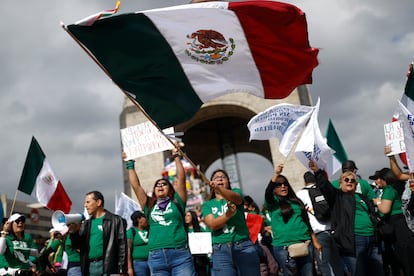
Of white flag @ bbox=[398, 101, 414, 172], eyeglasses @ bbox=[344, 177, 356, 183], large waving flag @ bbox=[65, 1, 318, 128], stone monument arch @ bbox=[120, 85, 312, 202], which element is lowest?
eyeglasses @ bbox=[344, 177, 356, 183]

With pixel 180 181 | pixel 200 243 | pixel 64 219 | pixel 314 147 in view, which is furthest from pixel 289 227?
pixel 64 219

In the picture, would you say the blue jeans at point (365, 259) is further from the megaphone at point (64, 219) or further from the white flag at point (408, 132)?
the megaphone at point (64, 219)

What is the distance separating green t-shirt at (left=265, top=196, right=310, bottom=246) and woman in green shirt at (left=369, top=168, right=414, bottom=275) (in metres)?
1.42

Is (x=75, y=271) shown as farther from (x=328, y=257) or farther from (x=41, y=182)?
(x=41, y=182)

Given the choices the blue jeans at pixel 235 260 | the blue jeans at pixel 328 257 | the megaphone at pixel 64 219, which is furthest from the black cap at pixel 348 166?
the megaphone at pixel 64 219

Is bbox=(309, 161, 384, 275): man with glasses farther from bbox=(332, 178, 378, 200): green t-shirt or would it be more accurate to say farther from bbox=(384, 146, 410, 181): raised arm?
bbox=(384, 146, 410, 181): raised arm

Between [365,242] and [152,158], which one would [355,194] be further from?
[152,158]

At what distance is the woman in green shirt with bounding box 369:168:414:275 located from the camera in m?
6.35

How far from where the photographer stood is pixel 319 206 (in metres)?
6.21

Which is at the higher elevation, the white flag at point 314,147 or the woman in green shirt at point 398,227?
the white flag at point 314,147

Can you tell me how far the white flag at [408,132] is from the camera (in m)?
5.79

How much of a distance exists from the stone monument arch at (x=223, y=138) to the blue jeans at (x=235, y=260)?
5715 mm

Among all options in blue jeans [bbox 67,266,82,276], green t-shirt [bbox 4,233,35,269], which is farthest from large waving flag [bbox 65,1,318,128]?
green t-shirt [bbox 4,233,35,269]

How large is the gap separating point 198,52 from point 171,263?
2.49 meters
